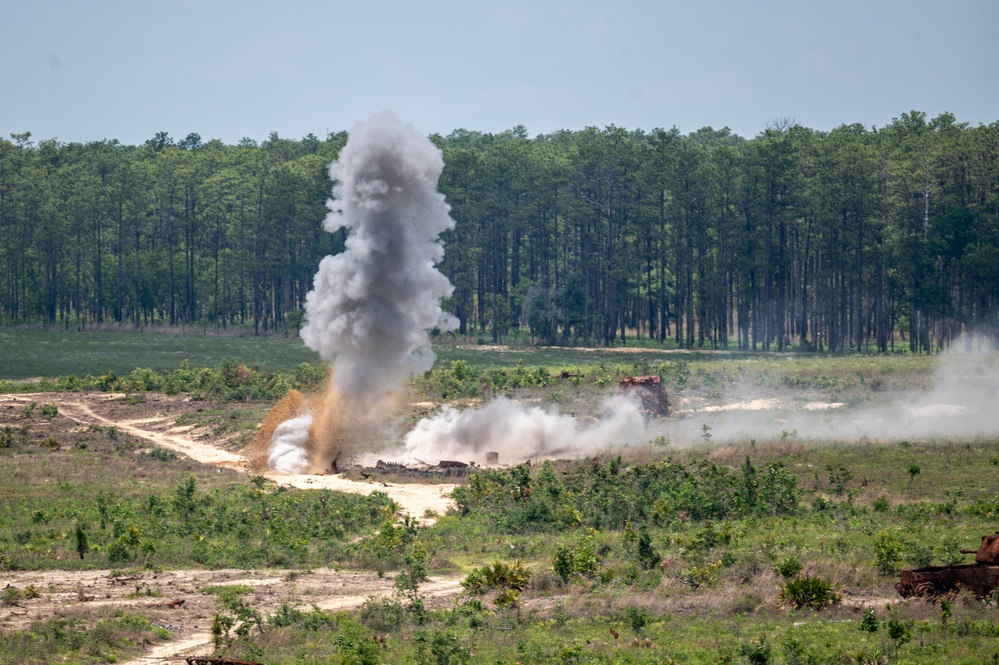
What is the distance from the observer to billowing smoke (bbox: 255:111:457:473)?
46.8 metres

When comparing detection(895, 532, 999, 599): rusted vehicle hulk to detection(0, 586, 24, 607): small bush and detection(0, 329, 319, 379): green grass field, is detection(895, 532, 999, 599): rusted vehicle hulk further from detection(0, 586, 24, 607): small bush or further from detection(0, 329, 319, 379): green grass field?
detection(0, 329, 319, 379): green grass field

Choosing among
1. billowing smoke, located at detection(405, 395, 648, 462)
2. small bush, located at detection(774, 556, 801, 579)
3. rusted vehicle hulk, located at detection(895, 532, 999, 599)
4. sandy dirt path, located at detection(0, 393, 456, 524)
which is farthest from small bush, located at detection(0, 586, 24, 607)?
billowing smoke, located at detection(405, 395, 648, 462)

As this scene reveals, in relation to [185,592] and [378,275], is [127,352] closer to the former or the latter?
[378,275]

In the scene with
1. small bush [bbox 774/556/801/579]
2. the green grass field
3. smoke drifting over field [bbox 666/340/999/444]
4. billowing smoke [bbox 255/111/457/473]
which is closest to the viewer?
small bush [bbox 774/556/801/579]

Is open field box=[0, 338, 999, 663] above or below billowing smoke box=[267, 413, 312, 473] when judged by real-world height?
below

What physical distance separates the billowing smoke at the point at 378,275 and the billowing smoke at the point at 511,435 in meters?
4.13

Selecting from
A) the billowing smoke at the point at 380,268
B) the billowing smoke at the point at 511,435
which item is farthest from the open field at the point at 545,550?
the billowing smoke at the point at 380,268

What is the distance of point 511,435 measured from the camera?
51219 millimetres

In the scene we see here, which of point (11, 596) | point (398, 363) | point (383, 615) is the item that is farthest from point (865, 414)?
point (11, 596)

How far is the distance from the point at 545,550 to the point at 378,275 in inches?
676

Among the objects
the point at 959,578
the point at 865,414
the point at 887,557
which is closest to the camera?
the point at 959,578

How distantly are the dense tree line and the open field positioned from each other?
46.3m

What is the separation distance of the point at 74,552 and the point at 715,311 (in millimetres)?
88842

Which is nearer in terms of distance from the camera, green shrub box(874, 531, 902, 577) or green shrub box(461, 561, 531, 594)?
green shrub box(874, 531, 902, 577)
